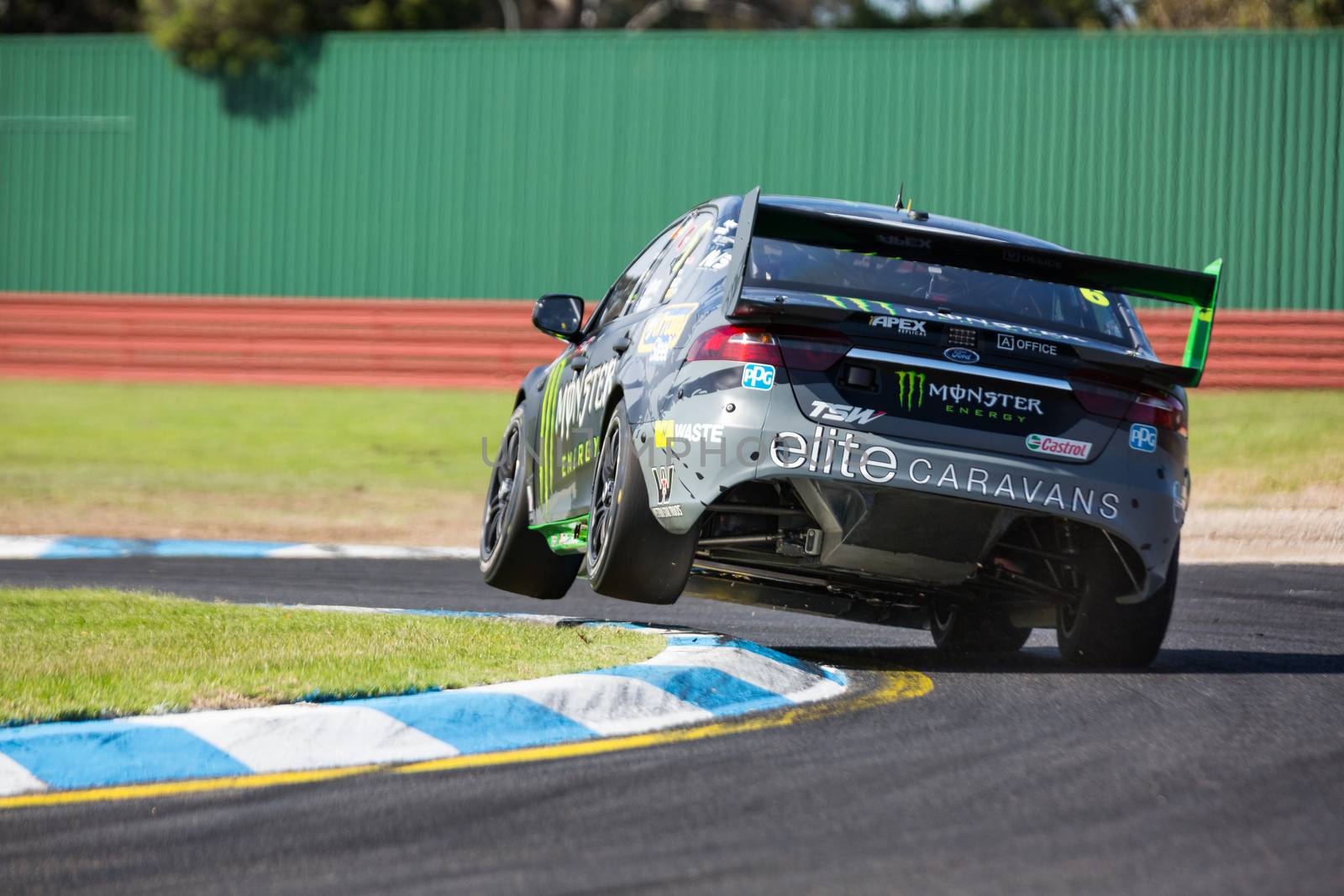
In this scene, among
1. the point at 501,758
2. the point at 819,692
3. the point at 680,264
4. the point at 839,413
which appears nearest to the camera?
the point at 501,758

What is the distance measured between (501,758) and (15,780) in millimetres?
1205

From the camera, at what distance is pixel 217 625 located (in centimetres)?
747

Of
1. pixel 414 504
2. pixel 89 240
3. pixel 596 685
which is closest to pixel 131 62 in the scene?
pixel 89 240

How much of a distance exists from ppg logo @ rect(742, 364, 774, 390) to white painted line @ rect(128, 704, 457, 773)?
1606 mm

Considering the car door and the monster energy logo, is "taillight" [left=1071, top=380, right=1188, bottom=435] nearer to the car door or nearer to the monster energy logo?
the monster energy logo

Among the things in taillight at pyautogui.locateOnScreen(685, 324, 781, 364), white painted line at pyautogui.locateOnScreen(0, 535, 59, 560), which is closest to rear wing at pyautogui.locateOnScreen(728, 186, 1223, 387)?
taillight at pyautogui.locateOnScreen(685, 324, 781, 364)

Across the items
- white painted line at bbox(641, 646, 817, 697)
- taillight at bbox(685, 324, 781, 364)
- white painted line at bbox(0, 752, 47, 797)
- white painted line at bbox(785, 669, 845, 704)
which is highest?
taillight at bbox(685, 324, 781, 364)

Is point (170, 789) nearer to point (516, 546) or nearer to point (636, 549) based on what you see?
point (636, 549)

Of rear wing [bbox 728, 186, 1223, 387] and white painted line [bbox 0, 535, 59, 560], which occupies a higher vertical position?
rear wing [bbox 728, 186, 1223, 387]

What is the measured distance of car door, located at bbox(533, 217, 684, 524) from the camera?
24.8 feet

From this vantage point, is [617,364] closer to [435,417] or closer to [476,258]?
[435,417]

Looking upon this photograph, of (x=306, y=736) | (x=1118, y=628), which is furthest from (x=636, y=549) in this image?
(x=1118, y=628)

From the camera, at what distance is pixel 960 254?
653cm

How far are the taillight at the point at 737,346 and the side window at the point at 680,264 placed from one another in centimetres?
53
